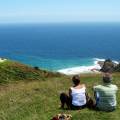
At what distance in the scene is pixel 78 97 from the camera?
16.7 metres

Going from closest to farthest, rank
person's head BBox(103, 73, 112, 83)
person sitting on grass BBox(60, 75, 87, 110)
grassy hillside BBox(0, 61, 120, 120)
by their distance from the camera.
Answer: grassy hillside BBox(0, 61, 120, 120) → person's head BBox(103, 73, 112, 83) → person sitting on grass BBox(60, 75, 87, 110)

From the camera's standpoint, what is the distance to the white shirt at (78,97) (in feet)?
54.6

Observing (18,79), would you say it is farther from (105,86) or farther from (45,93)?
(105,86)

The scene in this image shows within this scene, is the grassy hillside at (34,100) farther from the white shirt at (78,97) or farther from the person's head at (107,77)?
the person's head at (107,77)

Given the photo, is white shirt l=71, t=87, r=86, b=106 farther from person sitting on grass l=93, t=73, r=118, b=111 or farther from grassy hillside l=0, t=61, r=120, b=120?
person sitting on grass l=93, t=73, r=118, b=111

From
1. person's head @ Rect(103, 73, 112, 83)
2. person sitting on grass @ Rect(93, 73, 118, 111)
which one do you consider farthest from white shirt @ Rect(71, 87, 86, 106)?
person's head @ Rect(103, 73, 112, 83)

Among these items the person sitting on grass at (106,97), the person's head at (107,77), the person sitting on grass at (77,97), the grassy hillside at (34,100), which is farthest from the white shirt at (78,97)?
the person's head at (107,77)

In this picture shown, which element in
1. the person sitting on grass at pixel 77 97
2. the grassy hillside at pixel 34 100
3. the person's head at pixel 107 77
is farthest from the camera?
the person sitting on grass at pixel 77 97

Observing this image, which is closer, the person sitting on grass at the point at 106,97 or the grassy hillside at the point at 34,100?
the grassy hillside at the point at 34,100

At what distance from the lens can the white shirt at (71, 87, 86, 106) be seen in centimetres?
1666

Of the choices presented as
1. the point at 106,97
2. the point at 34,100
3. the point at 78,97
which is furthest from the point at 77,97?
the point at 34,100

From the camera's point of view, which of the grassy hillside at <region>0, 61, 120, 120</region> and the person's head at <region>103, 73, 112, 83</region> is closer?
the grassy hillside at <region>0, 61, 120, 120</region>

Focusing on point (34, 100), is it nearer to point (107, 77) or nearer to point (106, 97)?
point (106, 97)

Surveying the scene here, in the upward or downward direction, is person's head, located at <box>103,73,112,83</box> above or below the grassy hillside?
above
